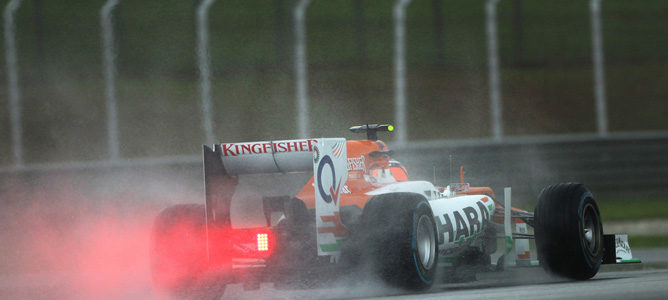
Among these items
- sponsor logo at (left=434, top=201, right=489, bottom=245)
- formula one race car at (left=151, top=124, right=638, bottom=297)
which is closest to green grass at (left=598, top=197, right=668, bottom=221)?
formula one race car at (left=151, top=124, right=638, bottom=297)

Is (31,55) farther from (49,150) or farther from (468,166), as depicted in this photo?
(468,166)

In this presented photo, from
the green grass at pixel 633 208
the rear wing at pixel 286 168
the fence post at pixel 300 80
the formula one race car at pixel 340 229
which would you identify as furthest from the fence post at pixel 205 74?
the rear wing at pixel 286 168

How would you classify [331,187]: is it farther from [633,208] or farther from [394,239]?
[633,208]

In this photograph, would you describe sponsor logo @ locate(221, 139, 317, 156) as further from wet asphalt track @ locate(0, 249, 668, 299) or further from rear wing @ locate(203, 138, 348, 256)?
wet asphalt track @ locate(0, 249, 668, 299)

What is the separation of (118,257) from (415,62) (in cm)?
1651

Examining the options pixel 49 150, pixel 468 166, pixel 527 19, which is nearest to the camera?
pixel 468 166

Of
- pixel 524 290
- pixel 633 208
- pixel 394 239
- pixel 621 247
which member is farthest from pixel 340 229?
pixel 633 208

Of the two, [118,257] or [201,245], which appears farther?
[118,257]

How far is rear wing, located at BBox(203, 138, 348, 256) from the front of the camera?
845 centimetres

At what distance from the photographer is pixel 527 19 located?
28797 mm

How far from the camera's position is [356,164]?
31.0 feet

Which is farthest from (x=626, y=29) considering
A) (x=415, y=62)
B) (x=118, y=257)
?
(x=118, y=257)

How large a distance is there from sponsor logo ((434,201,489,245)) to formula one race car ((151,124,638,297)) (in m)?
0.01

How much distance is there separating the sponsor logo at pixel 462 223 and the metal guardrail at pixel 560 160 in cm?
682
